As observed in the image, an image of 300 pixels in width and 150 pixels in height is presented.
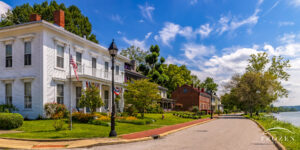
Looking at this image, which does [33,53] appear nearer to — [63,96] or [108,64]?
[63,96]

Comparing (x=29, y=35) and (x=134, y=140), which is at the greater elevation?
(x=29, y=35)

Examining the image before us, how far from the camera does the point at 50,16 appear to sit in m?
43.2

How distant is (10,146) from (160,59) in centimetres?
5736

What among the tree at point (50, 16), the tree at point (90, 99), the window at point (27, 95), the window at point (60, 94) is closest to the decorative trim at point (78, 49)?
the window at point (60, 94)

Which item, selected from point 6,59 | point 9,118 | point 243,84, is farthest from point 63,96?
point 243,84

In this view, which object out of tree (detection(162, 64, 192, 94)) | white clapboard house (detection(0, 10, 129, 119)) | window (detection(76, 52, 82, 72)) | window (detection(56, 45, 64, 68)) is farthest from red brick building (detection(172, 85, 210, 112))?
window (detection(56, 45, 64, 68))

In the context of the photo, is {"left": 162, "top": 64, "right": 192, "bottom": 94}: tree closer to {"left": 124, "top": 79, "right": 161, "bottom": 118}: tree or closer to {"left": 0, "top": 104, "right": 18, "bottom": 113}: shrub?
{"left": 124, "top": 79, "right": 161, "bottom": 118}: tree

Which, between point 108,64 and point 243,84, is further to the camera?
point 243,84

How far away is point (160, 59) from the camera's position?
2574 inches

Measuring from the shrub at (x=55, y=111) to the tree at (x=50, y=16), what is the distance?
2688 centimetres

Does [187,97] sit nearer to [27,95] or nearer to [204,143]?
[27,95]

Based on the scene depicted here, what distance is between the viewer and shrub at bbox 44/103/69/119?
18.6 metres

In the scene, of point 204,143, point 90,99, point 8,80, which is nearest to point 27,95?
point 8,80

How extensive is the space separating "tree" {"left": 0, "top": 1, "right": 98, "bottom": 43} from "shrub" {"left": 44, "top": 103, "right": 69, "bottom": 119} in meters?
26.9
